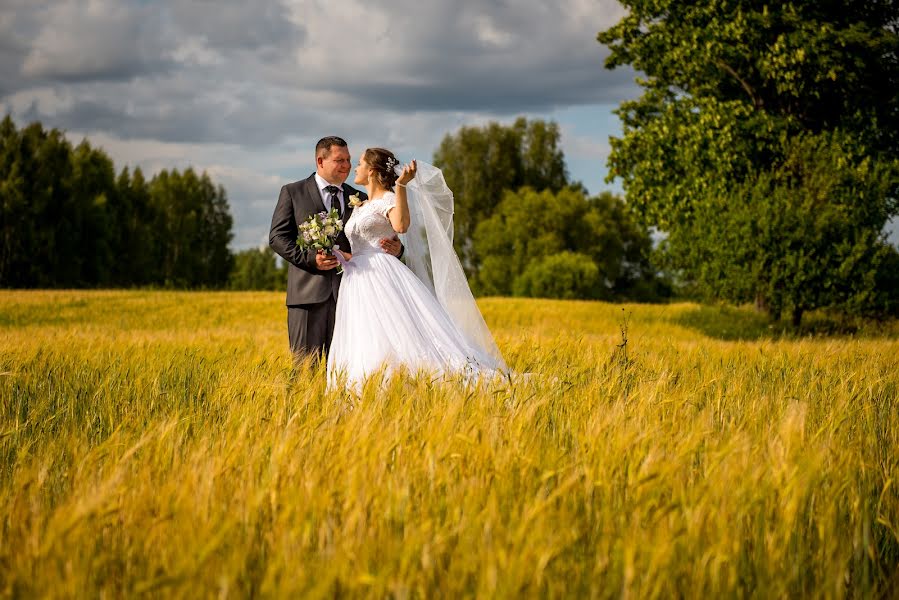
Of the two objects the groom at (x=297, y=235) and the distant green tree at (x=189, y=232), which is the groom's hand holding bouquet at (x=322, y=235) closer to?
→ the groom at (x=297, y=235)

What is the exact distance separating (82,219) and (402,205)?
3810cm

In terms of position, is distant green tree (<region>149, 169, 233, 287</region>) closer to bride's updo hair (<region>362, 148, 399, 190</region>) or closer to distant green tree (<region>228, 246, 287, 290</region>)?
distant green tree (<region>228, 246, 287, 290</region>)

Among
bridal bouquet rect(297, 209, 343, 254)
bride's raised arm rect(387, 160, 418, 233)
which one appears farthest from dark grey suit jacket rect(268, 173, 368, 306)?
bride's raised arm rect(387, 160, 418, 233)

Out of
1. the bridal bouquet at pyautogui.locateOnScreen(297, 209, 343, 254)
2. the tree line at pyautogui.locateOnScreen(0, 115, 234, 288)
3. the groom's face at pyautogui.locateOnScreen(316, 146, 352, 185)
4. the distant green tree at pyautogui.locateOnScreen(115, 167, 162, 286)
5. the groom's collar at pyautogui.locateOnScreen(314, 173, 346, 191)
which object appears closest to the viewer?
the bridal bouquet at pyautogui.locateOnScreen(297, 209, 343, 254)

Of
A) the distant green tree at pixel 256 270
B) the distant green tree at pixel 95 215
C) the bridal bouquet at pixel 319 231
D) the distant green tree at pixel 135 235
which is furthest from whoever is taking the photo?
the distant green tree at pixel 256 270

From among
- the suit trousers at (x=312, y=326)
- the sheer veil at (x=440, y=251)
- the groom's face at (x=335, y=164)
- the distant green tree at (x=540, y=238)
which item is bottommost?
the suit trousers at (x=312, y=326)

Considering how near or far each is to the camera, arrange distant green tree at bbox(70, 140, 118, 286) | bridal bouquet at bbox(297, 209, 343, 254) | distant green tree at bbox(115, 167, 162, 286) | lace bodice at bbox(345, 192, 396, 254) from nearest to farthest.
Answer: bridal bouquet at bbox(297, 209, 343, 254) → lace bodice at bbox(345, 192, 396, 254) → distant green tree at bbox(70, 140, 118, 286) → distant green tree at bbox(115, 167, 162, 286)

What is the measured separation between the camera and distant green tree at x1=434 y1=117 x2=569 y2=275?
54.1 meters

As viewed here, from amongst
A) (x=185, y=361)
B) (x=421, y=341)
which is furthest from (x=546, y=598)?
(x=185, y=361)

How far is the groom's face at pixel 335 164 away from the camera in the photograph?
22.4 feet

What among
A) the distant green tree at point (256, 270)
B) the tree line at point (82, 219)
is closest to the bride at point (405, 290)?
the tree line at point (82, 219)

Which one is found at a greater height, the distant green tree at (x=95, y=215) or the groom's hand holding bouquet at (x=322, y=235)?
the distant green tree at (x=95, y=215)

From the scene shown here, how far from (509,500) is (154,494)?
149 centimetres

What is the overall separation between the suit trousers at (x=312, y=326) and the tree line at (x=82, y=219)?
2733cm
